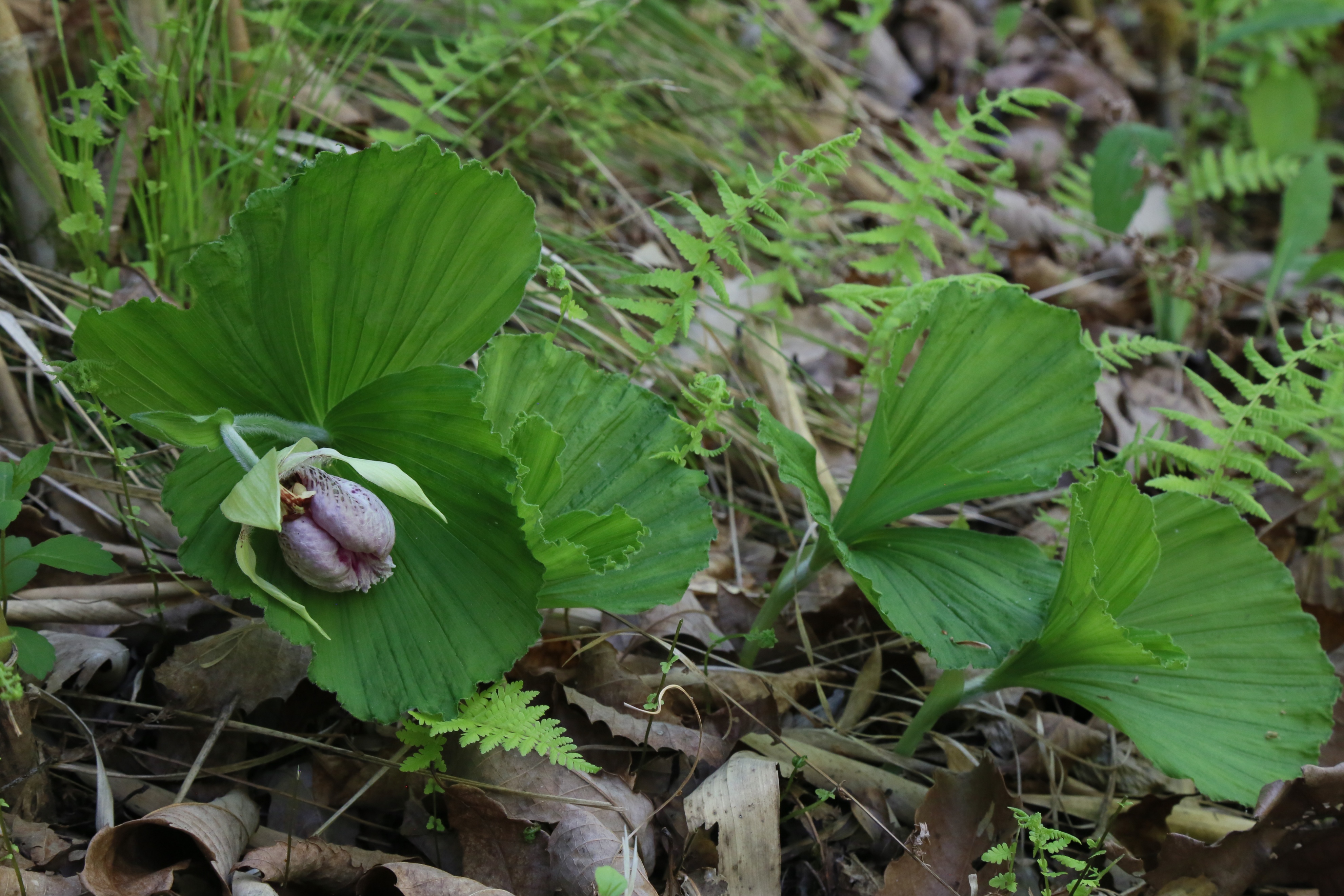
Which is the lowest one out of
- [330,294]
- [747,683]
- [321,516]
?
[747,683]

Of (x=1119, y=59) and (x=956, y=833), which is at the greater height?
(x=1119, y=59)

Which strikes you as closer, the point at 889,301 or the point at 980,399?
the point at 980,399

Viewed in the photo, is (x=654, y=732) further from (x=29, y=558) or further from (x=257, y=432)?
(x=29, y=558)

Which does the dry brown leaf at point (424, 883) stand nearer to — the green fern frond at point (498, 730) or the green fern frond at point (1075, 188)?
the green fern frond at point (498, 730)

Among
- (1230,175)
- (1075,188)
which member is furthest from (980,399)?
(1230,175)

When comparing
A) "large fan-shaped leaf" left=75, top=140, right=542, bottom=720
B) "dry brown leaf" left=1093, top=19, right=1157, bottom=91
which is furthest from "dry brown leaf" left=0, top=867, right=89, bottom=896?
"dry brown leaf" left=1093, top=19, right=1157, bottom=91

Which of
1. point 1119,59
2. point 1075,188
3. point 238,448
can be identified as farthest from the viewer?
point 1119,59

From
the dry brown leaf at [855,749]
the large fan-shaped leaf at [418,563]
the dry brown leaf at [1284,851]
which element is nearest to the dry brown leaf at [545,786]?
the large fan-shaped leaf at [418,563]
